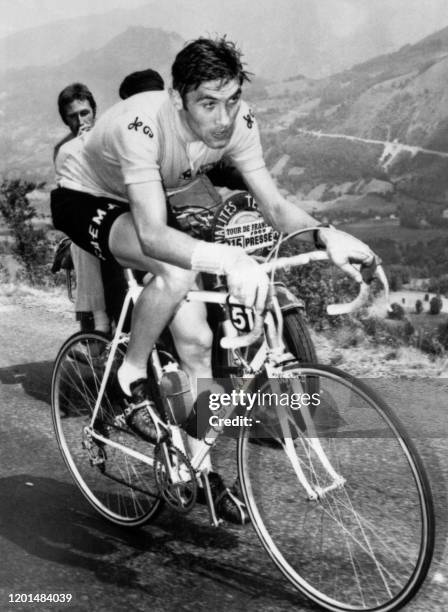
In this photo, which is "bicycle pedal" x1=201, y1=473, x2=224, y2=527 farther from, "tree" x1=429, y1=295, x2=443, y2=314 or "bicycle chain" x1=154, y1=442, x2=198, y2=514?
"tree" x1=429, y1=295, x2=443, y2=314

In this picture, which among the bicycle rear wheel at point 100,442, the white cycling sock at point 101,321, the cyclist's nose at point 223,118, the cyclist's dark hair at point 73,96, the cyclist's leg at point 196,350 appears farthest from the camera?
the cyclist's dark hair at point 73,96

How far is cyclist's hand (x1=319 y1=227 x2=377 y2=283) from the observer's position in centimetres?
254

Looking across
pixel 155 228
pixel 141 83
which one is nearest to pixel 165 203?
pixel 155 228

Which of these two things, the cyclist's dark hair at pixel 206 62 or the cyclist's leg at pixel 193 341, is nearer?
the cyclist's dark hair at pixel 206 62

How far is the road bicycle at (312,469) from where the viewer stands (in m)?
2.54

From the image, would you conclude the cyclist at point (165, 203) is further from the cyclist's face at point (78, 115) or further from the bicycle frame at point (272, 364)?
the cyclist's face at point (78, 115)

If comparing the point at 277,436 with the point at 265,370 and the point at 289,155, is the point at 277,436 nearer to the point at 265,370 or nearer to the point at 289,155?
the point at 265,370

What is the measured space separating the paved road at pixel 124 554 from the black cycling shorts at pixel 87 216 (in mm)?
1294

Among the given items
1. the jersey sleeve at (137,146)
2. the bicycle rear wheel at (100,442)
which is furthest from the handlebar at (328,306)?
the bicycle rear wheel at (100,442)

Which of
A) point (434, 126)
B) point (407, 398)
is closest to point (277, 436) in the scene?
point (407, 398)

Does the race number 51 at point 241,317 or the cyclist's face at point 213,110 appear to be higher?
the cyclist's face at point 213,110

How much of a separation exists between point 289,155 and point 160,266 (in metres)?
135

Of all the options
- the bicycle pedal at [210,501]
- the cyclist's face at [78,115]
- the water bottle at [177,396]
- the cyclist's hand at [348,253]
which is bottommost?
the bicycle pedal at [210,501]

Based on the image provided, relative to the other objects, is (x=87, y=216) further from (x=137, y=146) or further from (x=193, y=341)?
(x=193, y=341)
